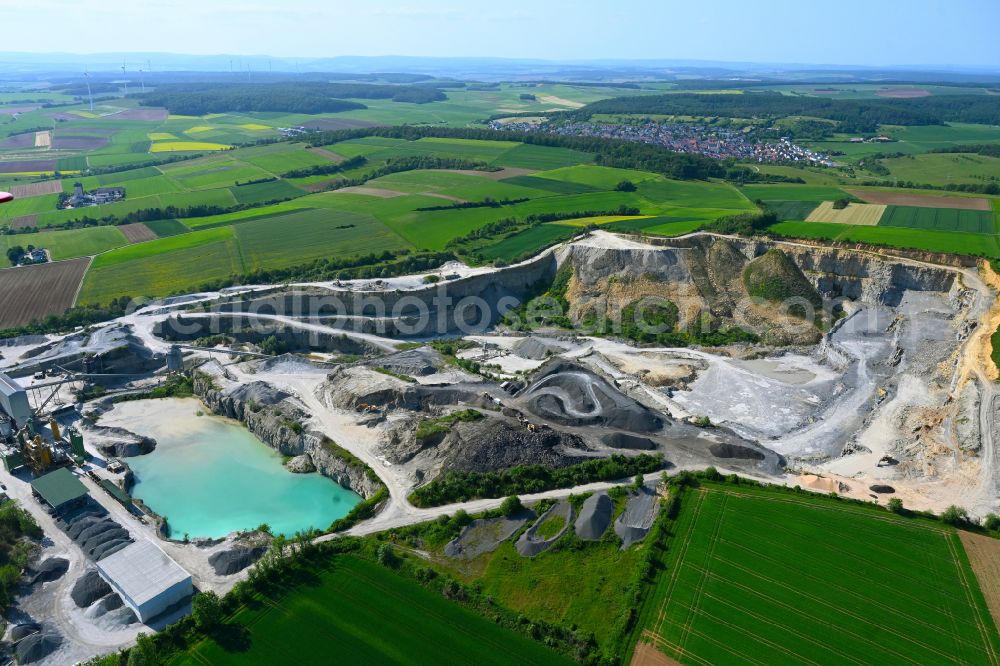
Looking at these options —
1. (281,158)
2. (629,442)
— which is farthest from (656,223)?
(281,158)

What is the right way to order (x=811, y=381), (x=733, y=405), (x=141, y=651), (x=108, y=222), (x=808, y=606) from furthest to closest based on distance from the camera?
(x=108, y=222) → (x=811, y=381) → (x=733, y=405) → (x=808, y=606) → (x=141, y=651)

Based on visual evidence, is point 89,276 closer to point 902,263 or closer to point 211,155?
point 211,155

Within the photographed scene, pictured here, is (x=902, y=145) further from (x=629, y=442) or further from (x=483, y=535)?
(x=483, y=535)

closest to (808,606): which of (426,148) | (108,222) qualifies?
(108,222)

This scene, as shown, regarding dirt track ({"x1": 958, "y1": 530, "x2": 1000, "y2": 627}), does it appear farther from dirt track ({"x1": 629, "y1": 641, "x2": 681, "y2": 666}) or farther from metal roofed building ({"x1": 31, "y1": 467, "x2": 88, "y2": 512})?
metal roofed building ({"x1": 31, "y1": 467, "x2": 88, "y2": 512})

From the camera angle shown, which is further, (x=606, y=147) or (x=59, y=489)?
(x=606, y=147)

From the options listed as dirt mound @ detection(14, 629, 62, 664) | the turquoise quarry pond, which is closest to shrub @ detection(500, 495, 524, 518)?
the turquoise quarry pond
